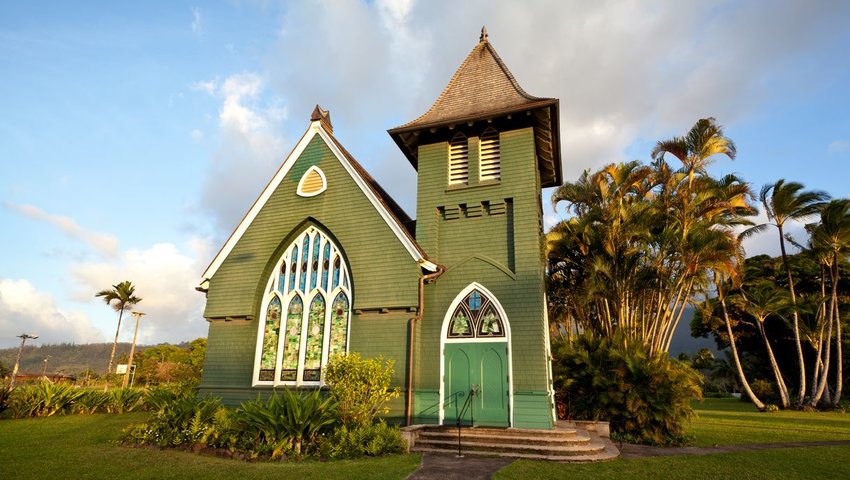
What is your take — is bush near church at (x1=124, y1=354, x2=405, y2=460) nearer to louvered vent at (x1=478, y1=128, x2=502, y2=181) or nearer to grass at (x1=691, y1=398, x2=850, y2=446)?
louvered vent at (x1=478, y1=128, x2=502, y2=181)

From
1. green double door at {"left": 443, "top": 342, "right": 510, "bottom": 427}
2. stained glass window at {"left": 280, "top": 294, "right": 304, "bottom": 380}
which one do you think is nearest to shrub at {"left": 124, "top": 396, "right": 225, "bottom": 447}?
stained glass window at {"left": 280, "top": 294, "right": 304, "bottom": 380}

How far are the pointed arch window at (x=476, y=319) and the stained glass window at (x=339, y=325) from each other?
9.83 feet

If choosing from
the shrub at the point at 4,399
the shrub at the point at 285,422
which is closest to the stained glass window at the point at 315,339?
the shrub at the point at 285,422

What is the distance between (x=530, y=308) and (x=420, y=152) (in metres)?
6.20

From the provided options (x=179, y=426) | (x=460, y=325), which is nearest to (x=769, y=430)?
(x=460, y=325)

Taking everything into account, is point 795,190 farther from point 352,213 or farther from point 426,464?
point 426,464

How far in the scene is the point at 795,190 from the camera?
25.4 m

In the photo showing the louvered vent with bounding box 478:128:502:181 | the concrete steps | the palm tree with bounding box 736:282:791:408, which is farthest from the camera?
the palm tree with bounding box 736:282:791:408

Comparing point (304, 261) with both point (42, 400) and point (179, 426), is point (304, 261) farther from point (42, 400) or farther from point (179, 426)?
point (42, 400)

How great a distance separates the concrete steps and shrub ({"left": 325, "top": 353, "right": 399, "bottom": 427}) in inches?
42.8

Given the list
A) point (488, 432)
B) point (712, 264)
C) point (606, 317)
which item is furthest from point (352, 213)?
point (712, 264)

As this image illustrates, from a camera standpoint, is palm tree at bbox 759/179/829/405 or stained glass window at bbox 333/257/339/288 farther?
palm tree at bbox 759/179/829/405

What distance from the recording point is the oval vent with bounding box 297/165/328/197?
15172 millimetres

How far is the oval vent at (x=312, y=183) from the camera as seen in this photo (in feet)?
49.8
